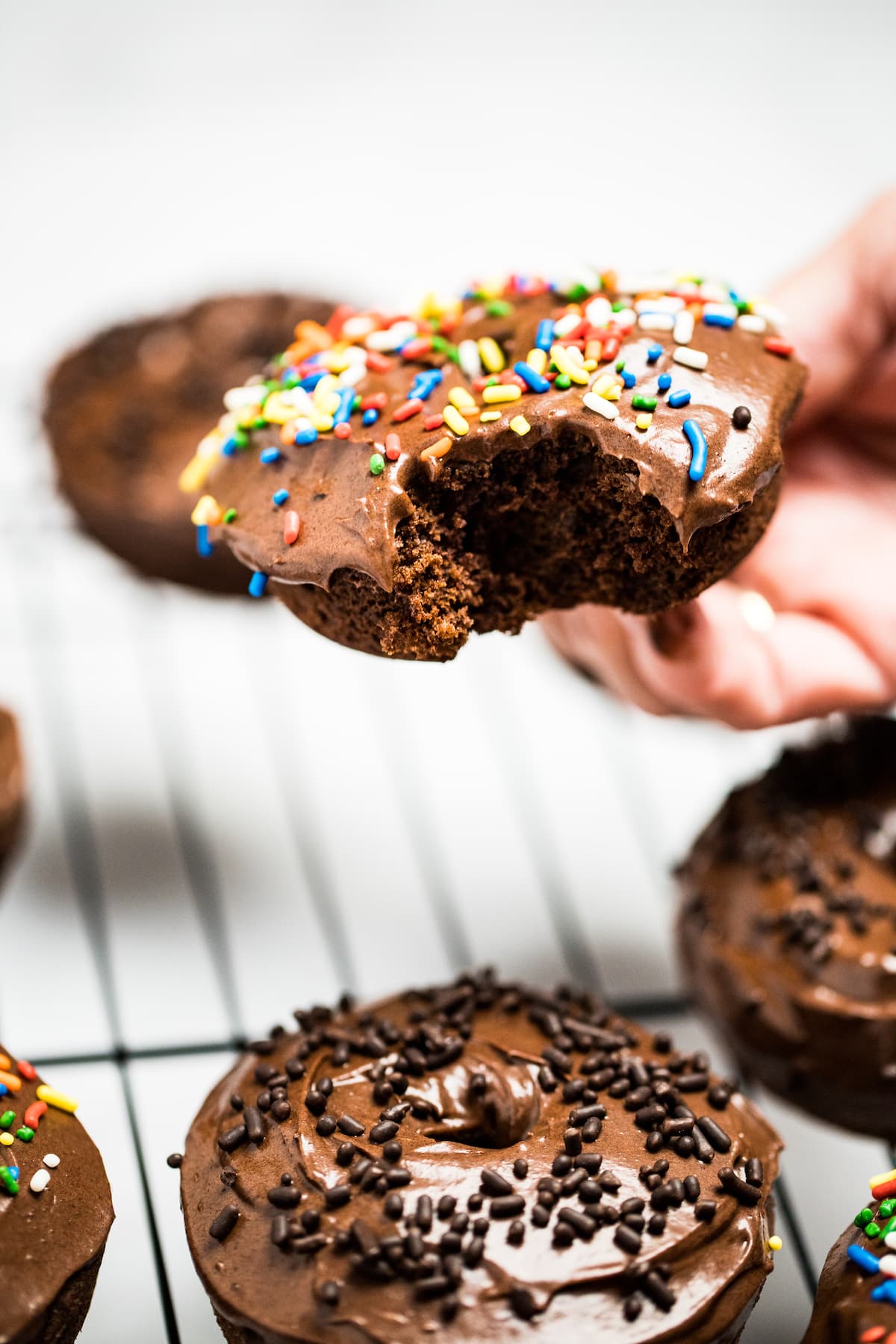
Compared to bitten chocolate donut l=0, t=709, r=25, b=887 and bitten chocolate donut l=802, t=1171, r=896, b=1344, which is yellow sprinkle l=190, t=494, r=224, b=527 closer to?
bitten chocolate donut l=0, t=709, r=25, b=887

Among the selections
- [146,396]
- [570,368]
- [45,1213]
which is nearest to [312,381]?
[570,368]

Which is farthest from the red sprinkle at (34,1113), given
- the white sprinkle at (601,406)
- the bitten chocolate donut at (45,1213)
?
the white sprinkle at (601,406)

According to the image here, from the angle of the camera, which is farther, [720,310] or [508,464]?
[720,310]

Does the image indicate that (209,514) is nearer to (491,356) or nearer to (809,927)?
(491,356)

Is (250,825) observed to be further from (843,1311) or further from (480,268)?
(480,268)

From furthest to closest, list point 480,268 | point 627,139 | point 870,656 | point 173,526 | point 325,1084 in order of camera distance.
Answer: point 627,139, point 480,268, point 173,526, point 870,656, point 325,1084

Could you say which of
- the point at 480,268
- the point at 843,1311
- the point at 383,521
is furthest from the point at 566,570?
the point at 480,268
